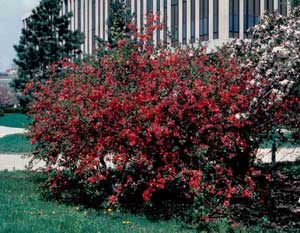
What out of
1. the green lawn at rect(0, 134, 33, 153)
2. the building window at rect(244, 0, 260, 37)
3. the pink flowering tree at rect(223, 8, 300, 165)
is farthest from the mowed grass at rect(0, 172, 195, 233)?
the building window at rect(244, 0, 260, 37)

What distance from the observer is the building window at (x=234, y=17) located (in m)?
36.2

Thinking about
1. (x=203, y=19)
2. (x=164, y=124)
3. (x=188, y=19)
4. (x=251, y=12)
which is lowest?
(x=164, y=124)

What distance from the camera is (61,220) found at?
809cm

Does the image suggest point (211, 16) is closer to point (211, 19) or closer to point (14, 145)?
point (211, 19)

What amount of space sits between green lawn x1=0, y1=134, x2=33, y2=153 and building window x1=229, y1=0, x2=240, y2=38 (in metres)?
16.8

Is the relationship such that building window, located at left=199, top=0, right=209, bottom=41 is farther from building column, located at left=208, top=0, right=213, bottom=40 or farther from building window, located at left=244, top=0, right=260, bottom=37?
building window, located at left=244, top=0, right=260, bottom=37

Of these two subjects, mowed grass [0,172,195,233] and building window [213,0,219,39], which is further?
building window [213,0,219,39]

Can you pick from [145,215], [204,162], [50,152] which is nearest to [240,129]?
[204,162]

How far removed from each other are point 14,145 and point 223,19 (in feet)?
60.1

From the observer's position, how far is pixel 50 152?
9883 millimetres


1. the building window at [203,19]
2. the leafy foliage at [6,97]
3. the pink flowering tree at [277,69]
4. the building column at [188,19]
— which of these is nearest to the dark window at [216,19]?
the building window at [203,19]

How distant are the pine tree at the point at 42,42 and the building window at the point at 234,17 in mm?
10338

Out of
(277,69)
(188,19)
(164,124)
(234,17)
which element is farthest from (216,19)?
(277,69)

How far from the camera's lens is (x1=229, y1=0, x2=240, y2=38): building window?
36250 mm
